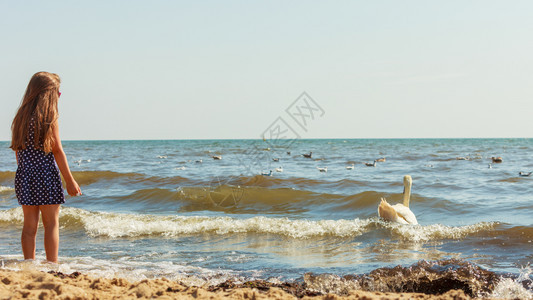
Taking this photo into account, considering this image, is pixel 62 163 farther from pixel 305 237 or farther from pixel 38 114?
pixel 305 237

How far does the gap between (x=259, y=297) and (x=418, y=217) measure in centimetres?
650

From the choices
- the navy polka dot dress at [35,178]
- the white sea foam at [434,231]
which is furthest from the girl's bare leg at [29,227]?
the white sea foam at [434,231]

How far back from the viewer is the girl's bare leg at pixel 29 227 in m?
4.52

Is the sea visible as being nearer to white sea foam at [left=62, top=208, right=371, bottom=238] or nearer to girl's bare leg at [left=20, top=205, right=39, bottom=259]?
white sea foam at [left=62, top=208, right=371, bottom=238]

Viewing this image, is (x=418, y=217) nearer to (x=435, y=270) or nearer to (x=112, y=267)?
(x=435, y=270)

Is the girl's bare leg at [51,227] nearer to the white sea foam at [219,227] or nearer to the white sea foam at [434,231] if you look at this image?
the white sea foam at [219,227]

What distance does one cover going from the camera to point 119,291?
3688 mm

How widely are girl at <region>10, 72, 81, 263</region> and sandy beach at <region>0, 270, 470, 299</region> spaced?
2.36ft

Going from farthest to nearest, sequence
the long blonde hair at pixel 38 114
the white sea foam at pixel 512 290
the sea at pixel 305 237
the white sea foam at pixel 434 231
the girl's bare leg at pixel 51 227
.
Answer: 1. the white sea foam at pixel 434 231
2. the sea at pixel 305 237
3. the girl's bare leg at pixel 51 227
4. the long blonde hair at pixel 38 114
5. the white sea foam at pixel 512 290

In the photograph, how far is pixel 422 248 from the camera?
21.0ft

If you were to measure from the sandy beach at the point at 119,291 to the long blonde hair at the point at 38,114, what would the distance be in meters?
1.14

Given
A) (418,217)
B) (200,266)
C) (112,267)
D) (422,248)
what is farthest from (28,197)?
(418,217)

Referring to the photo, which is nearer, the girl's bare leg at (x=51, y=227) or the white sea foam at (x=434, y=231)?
the girl's bare leg at (x=51, y=227)

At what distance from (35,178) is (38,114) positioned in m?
0.59
